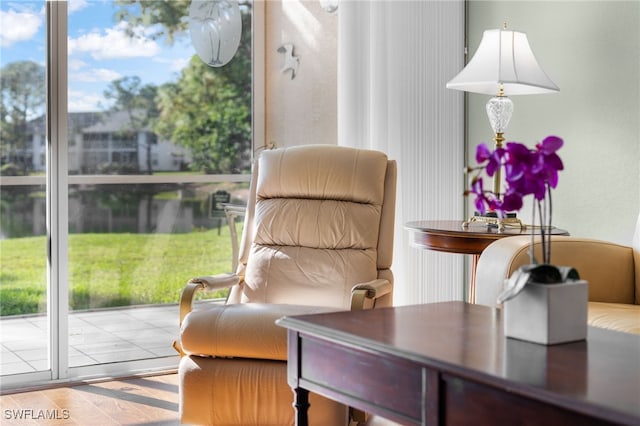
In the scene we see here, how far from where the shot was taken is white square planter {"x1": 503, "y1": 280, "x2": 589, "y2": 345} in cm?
153

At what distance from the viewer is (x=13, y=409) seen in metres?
3.13

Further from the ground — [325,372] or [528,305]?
[528,305]

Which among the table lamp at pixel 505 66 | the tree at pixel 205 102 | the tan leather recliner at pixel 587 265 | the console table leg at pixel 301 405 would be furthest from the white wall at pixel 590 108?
the console table leg at pixel 301 405

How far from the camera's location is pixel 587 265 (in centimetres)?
256

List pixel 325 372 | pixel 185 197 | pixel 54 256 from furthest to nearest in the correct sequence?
pixel 185 197 < pixel 54 256 < pixel 325 372

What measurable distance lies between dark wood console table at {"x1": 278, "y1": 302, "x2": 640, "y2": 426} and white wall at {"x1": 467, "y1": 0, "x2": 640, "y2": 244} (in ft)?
4.68

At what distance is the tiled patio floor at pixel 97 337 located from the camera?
3.50 meters

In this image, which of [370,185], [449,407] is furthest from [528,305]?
[370,185]

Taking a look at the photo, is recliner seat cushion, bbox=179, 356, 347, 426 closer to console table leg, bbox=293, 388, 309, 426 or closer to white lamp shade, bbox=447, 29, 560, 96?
console table leg, bbox=293, 388, 309, 426

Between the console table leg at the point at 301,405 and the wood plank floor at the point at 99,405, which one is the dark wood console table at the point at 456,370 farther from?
the wood plank floor at the point at 99,405

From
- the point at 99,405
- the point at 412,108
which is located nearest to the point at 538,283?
the point at 99,405

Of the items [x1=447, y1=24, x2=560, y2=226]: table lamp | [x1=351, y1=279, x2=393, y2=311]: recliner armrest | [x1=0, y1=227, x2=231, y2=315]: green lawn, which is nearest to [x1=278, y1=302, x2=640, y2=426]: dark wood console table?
[x1=351, y1=279, x2=393, y2=311]: recliner armrest

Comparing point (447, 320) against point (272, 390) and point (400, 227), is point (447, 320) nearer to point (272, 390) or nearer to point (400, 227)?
point (272, 390)

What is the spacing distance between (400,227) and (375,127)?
18.6 inches
